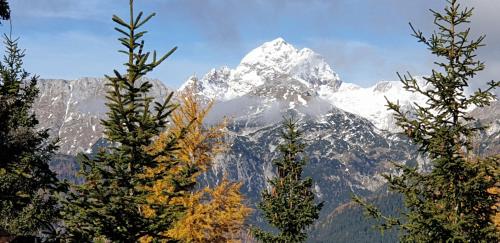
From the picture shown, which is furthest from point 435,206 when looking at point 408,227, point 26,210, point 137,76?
point 26,210

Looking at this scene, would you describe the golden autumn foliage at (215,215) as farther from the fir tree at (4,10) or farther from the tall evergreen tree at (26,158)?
the fir tree at (4,10)

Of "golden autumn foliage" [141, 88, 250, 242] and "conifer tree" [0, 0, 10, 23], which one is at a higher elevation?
"conifer tree" [0, 0, 10, 23]

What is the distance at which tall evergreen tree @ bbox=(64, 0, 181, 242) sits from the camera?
14227mm

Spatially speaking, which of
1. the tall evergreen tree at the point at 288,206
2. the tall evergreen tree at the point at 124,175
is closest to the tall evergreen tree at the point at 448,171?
the tall evergreen tree at the point at 124,175

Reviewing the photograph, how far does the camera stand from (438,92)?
712 inches

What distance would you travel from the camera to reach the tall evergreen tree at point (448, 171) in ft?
55.1

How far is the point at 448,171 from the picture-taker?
57.4 ft

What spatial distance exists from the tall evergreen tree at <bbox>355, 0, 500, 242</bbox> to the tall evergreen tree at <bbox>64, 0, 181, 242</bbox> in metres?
7.12

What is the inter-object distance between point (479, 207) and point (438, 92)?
12.3 feet

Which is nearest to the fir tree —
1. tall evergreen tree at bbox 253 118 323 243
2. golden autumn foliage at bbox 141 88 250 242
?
golden autumn foliage at bbox 141 88 250 242

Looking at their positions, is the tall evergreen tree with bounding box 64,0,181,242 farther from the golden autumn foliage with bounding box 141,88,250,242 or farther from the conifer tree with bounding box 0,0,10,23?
the golden autumn foliage with bounding box 141,88,250,242

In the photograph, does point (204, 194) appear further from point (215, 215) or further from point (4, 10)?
point (4, 10)

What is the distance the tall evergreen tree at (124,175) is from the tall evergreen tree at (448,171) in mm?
7117

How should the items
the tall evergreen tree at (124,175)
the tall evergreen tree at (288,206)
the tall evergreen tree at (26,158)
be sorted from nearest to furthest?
the tall evergreen tree at (124,175), the tall evergreen tree at (26,158), the tall evergreen tree at (288,206)
